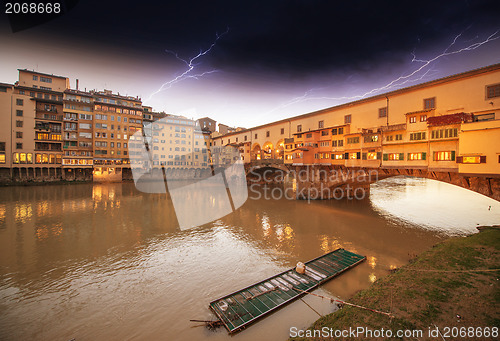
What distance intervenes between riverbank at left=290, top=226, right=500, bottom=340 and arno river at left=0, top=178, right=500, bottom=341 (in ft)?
4.99

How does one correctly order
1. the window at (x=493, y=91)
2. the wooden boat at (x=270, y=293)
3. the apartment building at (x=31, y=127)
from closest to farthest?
the wooden boat at (x=270, y=293) < the window at (x=493, y=91) < the apartment building at (x=31, y=127)

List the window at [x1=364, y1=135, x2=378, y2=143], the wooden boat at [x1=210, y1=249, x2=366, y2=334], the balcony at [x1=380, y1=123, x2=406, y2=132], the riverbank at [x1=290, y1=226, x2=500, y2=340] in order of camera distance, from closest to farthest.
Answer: the riverbank at [x1=290, y1=226, x2=500, y2=340], the wooden boat at [x1=210, y1=249, x2=366, y2=334], the balcony at [x1=380, y1=123, x2=406, y2=132], the window at [x1=364, y1=135, x2=378, y2=143]

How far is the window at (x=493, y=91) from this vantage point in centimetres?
1745

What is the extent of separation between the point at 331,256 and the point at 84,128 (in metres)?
70.6

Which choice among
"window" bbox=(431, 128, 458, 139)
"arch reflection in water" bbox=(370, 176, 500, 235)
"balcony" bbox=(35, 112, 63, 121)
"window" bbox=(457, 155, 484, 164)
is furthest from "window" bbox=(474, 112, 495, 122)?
"balcony" bbox=(35, 112, 63, 121)

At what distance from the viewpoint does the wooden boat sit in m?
8.54

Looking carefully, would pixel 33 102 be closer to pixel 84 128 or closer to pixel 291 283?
pixel 84 128

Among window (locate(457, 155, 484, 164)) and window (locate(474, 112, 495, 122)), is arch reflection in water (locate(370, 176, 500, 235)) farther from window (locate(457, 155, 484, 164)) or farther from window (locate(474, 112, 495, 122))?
window (locate(474, 112, 495, 122))

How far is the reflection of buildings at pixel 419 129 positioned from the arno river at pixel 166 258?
7.39m

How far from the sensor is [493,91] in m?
17.7

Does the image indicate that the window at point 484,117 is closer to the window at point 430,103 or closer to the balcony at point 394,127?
the window at point 430,103

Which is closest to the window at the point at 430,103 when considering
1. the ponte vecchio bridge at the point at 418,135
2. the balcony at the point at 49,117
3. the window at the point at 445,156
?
the ponte vecchio bridge at the point at 418,135

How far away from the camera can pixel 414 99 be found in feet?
76.0

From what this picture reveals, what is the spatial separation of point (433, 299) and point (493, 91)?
68.0 ft
